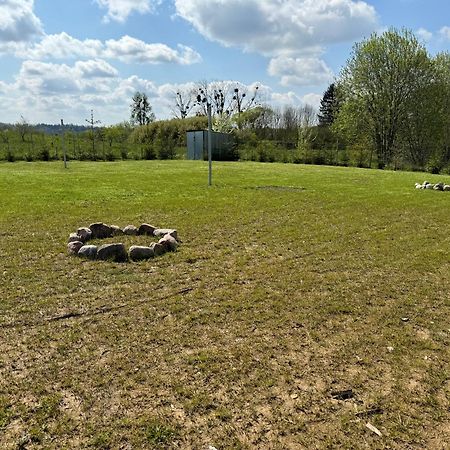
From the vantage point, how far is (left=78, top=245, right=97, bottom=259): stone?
5.17 meters

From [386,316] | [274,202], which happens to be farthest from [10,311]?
[274,202]

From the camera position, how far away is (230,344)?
3100 millimetres

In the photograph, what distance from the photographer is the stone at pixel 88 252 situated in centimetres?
517

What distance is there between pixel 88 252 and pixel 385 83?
96.4ft

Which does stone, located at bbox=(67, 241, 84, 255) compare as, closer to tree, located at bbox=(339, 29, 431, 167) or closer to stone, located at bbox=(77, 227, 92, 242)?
stone, located at bbox=(77, 227, 92, 242)

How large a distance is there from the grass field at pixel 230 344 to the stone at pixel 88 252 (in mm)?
144

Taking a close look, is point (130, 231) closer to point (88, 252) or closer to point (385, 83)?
point (88, 252)

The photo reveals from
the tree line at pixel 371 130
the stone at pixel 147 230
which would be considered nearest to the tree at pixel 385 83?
the tree line at pixel 371 130

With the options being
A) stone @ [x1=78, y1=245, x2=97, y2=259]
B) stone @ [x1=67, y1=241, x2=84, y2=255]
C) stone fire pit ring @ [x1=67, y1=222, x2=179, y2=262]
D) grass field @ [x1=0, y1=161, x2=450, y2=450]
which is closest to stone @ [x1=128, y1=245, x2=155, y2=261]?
stone fire pit ring @ [x1=67, y1=222, x2=179, y2=262]

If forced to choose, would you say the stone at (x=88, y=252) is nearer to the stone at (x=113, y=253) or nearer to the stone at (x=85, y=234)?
the stone at (x=113, y=253)

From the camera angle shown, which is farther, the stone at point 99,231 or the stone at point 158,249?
the stone at point 99,231

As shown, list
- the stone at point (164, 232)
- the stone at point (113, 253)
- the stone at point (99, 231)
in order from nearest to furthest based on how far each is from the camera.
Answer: the stone at point (113, 253) → the stone at point (164, 232) → the stone at point (99, 231)

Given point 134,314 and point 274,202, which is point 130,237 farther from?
point 274,202

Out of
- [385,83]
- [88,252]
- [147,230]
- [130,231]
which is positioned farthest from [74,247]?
[385,83]
